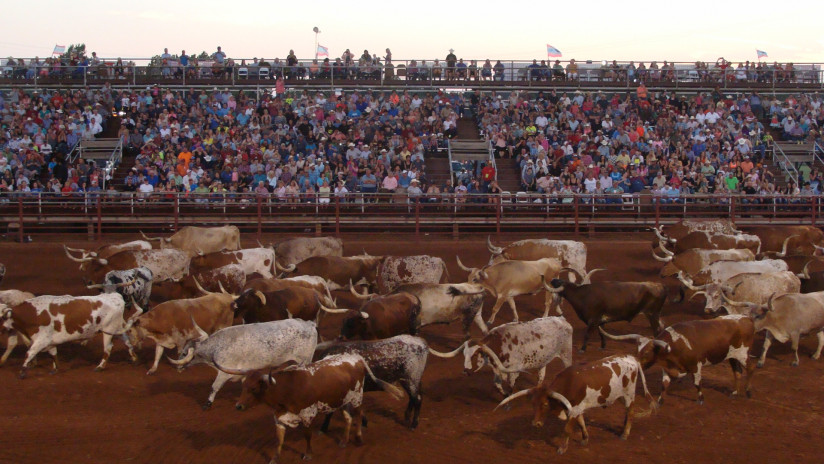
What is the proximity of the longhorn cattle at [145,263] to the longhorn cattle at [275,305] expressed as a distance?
135 inches

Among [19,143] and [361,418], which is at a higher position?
[19,143]

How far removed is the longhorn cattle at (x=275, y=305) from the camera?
10.8 metres

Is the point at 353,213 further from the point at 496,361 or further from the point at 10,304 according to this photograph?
the point at 496,361

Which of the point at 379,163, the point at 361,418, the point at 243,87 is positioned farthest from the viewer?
the point at 243,87

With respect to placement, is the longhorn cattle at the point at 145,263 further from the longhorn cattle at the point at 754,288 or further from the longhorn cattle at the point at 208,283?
the longhorn cattle at the point at 754,288

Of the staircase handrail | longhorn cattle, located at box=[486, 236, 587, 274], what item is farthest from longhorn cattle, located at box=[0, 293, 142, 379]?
the staircase handrail

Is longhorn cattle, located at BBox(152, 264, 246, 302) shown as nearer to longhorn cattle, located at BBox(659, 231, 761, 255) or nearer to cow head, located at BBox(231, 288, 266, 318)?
cow head, located at BBox(231, 288, 266, 318)

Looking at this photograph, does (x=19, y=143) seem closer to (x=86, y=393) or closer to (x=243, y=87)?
(x=243, y=87)

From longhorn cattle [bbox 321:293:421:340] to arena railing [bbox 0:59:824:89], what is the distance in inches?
712

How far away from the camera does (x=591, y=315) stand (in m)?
11.5

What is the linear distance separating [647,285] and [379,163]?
1166cm

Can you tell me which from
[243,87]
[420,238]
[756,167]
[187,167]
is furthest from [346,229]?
[756,167]

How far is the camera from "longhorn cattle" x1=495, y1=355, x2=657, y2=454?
317 inches

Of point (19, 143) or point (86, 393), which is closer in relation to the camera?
point (86, 393)
